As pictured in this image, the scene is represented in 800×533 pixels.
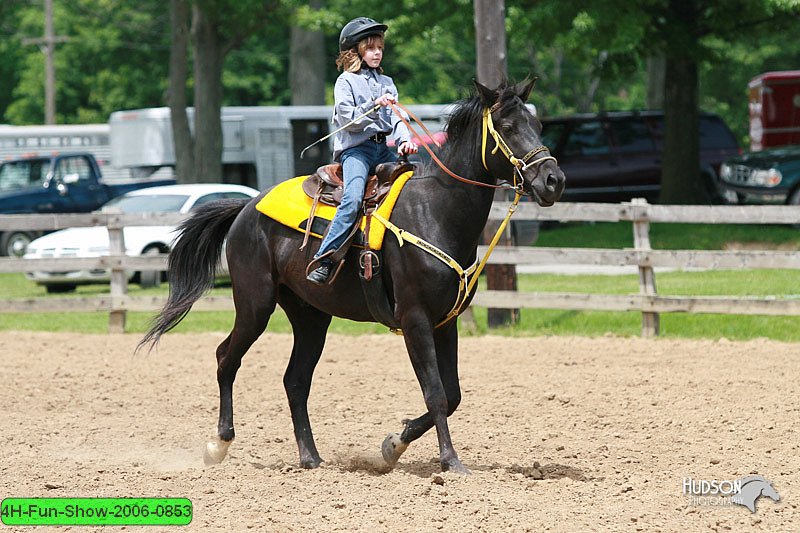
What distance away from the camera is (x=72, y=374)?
10.7 meters

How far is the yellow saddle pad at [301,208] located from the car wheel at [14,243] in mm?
16566

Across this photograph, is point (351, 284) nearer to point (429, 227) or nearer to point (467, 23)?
point (429, 227)

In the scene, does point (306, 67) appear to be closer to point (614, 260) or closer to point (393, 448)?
point (614, 260)

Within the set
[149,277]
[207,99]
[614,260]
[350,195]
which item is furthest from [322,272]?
[207,99]

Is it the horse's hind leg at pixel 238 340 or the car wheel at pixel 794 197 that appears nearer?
the horse's hind leg at pixel 238 340

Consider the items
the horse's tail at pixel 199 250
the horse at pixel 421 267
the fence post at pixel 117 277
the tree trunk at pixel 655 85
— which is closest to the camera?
the horse at pixel 421 267

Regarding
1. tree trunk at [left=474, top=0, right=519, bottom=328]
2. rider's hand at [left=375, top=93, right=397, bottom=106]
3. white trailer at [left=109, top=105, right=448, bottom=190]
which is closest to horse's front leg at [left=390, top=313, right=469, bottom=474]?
rider's hand at [left=375, top=93, right=397, bottom=106]

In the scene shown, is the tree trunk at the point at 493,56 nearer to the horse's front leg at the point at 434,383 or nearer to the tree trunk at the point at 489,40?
the tree trunk at the point at 489,40

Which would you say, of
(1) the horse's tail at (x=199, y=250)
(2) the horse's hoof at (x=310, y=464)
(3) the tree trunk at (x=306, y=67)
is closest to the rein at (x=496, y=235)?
(2) the horse's hoof at (x=310, y=464)

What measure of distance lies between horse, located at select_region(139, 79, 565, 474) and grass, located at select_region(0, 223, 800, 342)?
17.9ft

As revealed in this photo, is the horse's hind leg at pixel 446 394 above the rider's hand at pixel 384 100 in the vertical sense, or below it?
below

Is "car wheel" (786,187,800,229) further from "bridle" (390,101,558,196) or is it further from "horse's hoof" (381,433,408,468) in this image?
"horse's hoof" (381,433,408,468)

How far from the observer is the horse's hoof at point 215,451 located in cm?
732

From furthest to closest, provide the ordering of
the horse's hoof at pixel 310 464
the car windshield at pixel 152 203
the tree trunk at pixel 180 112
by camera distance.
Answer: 1. the tree trunk at pixel 180 112
2. the car windshield at pixel 152 203
3. the horse's hoof at pixel 310 464
